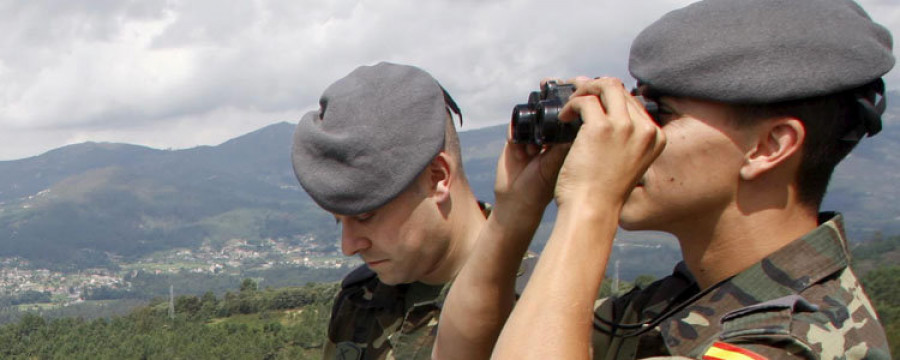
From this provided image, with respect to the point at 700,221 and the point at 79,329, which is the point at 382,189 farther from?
the point at 79,329

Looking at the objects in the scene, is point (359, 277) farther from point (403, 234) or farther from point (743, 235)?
point (743, 235)

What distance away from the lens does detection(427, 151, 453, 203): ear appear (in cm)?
285

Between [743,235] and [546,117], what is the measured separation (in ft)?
1.77

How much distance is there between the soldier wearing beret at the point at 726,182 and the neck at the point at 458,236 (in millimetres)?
741

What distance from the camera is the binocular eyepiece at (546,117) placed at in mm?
1855

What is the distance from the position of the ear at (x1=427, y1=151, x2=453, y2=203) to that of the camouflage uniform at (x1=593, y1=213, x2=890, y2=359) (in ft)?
2.54

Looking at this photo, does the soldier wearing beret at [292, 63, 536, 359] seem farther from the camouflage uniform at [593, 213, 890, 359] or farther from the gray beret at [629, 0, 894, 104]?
the gray beret at [629, 0, 894, 104]

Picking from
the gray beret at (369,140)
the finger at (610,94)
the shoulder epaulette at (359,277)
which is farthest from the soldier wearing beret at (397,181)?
the finger at (610,94)

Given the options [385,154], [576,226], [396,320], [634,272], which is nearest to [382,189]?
[385,154]

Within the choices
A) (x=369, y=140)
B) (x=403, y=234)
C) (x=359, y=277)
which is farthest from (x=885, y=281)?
(x=369, y=140)

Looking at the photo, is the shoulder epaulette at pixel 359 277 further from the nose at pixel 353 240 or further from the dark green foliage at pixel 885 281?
the dark green foliage at pixel 885 281

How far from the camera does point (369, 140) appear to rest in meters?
2.75

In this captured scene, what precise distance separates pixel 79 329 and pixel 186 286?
340ft

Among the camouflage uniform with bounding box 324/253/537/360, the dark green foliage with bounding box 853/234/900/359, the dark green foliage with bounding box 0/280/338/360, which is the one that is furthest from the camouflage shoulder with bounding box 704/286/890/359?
the dark green foliage with bounding box 0/280/338/360
